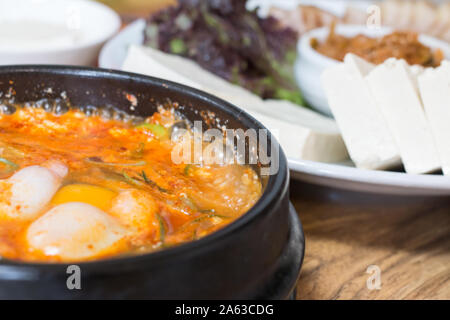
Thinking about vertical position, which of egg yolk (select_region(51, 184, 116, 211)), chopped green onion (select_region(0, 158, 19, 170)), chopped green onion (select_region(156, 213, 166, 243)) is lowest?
chopped green onion (select_region(0, 158, 19, 170))

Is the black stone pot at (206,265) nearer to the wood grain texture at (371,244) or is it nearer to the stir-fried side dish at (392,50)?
the wood grain texture at (371,244)

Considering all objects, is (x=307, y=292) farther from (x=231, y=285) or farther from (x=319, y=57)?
(x=319, y=57)

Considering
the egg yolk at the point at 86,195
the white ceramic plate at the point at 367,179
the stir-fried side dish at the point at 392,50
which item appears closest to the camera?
the egg yolk at the point at 86,195

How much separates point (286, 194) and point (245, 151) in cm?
21

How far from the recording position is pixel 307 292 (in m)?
1.22

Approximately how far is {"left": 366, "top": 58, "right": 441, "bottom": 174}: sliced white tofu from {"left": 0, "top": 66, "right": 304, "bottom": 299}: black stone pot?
574mm

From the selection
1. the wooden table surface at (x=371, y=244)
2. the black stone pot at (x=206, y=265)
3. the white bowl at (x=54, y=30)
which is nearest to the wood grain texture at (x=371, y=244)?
the wooden table surface at (x=371, y=244)

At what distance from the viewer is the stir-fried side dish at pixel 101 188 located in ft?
2.64

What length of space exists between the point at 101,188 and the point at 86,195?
0.14ft

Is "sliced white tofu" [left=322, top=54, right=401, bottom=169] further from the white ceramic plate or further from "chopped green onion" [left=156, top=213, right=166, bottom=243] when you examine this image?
"chopped green onion" [left=156, top=213, right=166, bottom=243]

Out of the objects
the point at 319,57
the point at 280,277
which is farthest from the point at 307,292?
the point at 319,57

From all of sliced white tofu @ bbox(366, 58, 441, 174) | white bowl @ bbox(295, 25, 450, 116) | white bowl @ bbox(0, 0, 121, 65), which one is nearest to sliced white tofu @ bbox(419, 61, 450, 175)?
sliced white tofu @ bbox(366, 58, 441, 174)

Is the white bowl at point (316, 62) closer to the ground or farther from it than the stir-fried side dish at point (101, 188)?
closer to the ground

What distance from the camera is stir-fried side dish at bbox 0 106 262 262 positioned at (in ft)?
2.64
